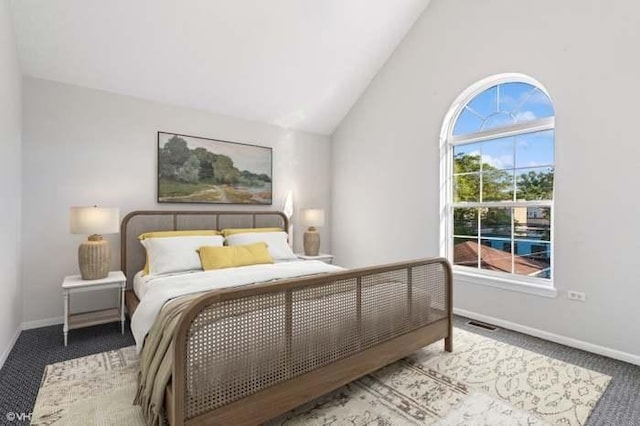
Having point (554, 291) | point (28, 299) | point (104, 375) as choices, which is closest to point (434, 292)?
point (554, 291)

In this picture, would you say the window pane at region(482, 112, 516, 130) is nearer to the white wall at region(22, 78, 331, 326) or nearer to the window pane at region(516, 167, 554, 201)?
the window pane at region(516, 167, 554, 201)

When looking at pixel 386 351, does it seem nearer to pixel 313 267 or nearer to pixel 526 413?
pixel 526 413

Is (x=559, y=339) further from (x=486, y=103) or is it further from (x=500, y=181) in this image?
(x=486, y=103)

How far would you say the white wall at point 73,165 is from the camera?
10.7ft

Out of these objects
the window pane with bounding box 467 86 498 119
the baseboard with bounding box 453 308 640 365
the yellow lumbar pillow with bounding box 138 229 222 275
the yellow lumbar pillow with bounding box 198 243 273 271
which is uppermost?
the window pane with bounding box 467 86 498 119

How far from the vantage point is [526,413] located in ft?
6.56

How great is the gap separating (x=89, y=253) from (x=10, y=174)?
0.88 metres

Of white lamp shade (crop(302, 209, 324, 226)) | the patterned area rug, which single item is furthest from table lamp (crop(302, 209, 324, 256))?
the patterned area rug

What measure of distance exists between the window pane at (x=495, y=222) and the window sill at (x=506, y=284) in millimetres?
456

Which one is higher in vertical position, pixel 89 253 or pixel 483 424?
pixel 89 253

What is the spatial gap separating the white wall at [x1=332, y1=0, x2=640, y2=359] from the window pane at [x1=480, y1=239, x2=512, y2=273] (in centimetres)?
28

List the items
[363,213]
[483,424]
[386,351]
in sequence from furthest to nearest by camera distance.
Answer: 1. [363,213]
2. [386,351]
3. [483,424]

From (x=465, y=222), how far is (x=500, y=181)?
0.60 meters

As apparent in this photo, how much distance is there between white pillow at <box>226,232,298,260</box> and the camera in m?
3.81
